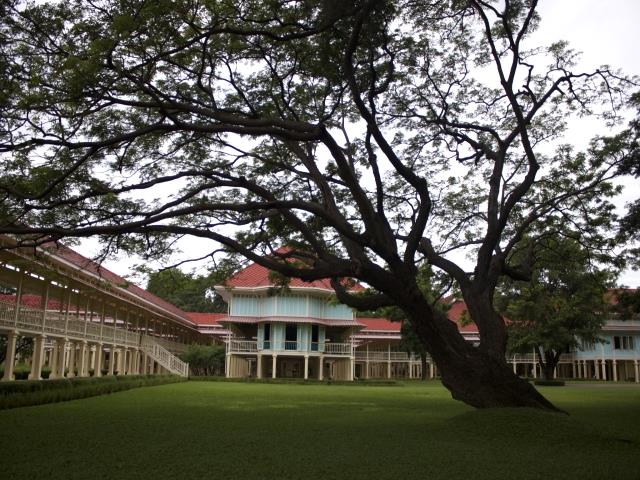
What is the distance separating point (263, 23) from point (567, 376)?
56.6 m

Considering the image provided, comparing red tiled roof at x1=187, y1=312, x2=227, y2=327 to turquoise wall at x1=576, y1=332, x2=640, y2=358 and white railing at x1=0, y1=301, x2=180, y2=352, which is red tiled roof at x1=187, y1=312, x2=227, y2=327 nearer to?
white railing at x1=0, y1=301, x2=180, y2=352

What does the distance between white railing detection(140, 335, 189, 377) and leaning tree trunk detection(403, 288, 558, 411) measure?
24984 mm

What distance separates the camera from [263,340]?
37031 mm

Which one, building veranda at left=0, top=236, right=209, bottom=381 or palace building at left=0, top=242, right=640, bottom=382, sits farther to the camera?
palace building at left=0, top=242, right=640, bottom=382

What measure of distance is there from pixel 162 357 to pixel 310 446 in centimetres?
2842

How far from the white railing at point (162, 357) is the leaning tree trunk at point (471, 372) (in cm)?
2498

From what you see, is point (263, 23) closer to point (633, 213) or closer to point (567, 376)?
point (633, 213)

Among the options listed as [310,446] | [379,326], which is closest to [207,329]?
[379,326]

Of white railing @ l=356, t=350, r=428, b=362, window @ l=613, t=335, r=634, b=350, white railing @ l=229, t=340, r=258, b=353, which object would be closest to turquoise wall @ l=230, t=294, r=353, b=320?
white railing @ l=229, t=340, r=258, b=353

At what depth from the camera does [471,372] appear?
11375 mm

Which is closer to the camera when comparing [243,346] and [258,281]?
[243,346]

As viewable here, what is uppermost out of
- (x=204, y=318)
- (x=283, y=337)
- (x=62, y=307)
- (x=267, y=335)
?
(x=204, y=318)

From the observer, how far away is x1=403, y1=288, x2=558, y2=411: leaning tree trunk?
36.9 ft

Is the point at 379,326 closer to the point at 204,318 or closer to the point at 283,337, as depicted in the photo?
the point at 283,337
